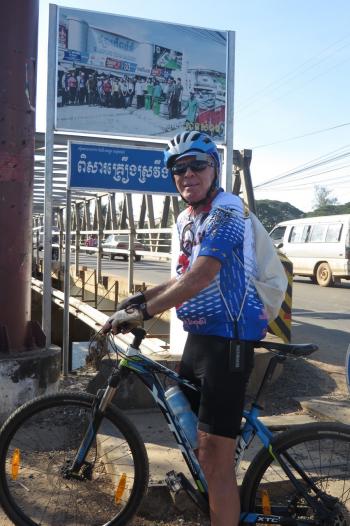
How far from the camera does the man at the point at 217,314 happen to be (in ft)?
7.56

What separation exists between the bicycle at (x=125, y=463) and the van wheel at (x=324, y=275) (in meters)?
14.1

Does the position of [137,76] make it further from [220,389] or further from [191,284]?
[220,389]

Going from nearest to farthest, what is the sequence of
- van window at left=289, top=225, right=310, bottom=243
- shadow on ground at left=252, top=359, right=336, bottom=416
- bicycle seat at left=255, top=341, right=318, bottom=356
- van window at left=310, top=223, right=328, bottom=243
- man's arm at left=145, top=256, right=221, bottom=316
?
man's arm at left=145, top=256, right=221, bottom=316
bicycle seat at left=255, top=341, right=318, bottom=356
shadow on ground at left=252, top=359, right=336, bottom=416
van window at left=310, top=223, right=328, bottom=243
van window at left=289, top=225, right=310, bottom=243

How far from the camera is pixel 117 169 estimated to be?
6152 mm

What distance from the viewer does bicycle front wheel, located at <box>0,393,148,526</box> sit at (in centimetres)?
262

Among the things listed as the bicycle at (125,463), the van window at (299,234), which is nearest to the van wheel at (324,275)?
the van window at (299,234)

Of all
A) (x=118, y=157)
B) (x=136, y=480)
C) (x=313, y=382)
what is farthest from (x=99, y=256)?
(x=136, y=480)

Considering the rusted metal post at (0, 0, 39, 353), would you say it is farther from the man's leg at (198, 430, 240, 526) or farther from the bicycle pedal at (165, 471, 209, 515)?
the man's leg at (198, 430, 240, 526)

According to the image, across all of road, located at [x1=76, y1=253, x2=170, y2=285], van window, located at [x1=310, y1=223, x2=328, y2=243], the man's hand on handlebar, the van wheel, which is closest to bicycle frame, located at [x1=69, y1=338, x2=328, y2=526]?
the man's hand on handlebar

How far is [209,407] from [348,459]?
86 centimetres

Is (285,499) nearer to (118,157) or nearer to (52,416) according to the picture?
(52,416)

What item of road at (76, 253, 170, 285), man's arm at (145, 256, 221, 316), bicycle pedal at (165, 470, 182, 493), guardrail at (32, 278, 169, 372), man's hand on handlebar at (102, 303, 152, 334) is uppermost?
man's arm at (145, 256, 221, 316)

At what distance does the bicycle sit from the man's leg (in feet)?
0.30

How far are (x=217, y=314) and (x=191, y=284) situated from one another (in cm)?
20
